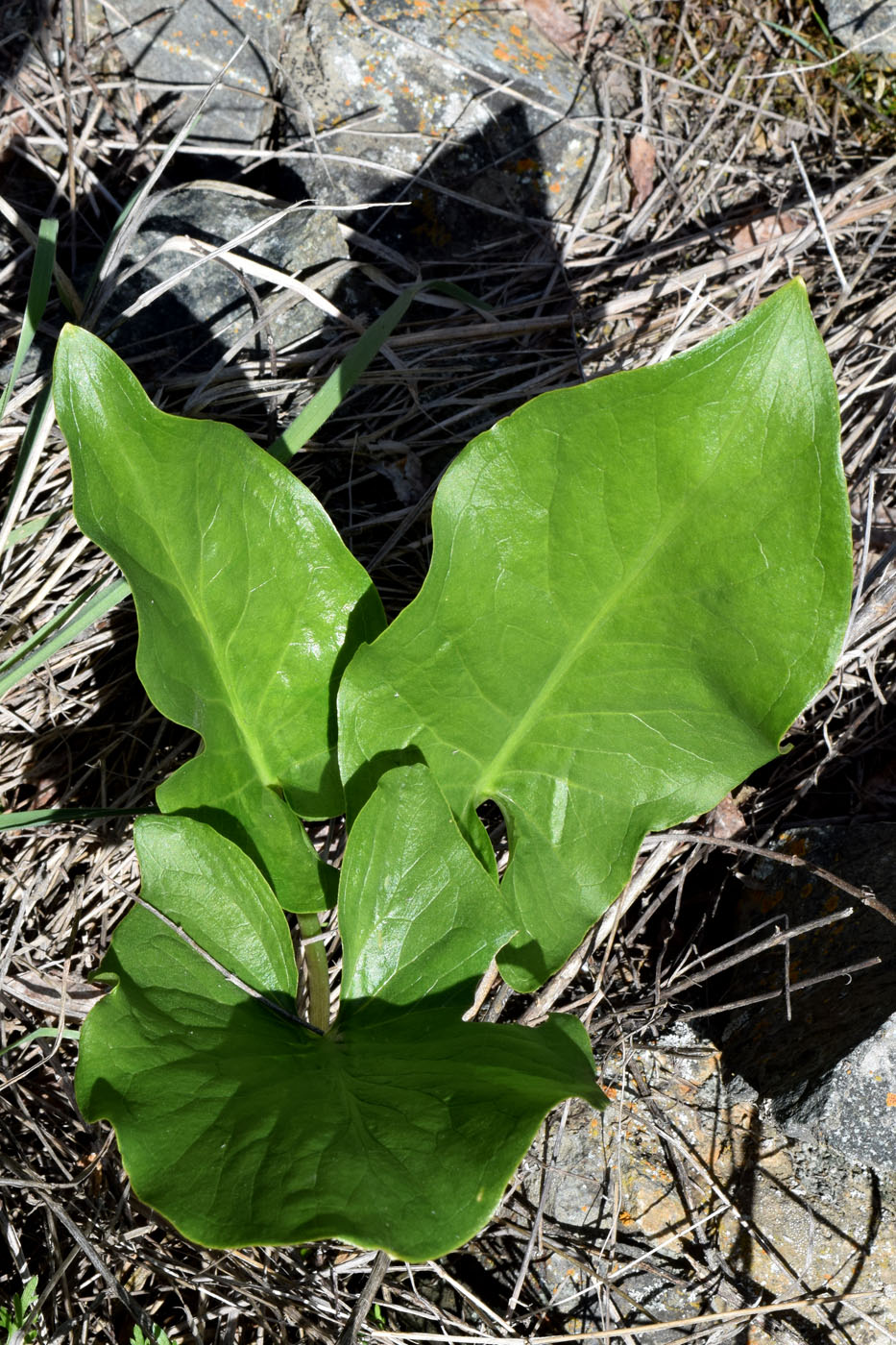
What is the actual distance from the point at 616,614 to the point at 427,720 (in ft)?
0.87

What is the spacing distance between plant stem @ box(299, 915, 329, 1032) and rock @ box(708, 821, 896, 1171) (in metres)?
0.61

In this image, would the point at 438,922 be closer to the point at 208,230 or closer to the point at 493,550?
the point at 493,550

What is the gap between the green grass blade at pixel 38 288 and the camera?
4.84 feet

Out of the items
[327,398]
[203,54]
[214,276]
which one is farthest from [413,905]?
[203,54]

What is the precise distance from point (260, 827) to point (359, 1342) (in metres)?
0.66

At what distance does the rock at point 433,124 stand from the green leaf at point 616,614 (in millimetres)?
1124

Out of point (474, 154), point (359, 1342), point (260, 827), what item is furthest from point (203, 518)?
point (474, 154)

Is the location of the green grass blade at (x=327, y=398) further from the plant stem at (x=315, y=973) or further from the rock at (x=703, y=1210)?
the rock at (x=703, y=1210)

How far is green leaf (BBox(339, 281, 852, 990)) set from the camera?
3.31 ft

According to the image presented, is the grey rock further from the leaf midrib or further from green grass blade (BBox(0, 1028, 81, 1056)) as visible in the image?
green grass blade (BBox(0, 1028, 81, 1056))

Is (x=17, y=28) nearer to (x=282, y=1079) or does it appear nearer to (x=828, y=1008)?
(x=282, y=1079)

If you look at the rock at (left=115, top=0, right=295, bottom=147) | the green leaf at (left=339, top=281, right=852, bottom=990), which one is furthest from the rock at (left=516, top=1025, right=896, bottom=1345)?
the rock at (left=115, top=0, right=295, bottom=147)

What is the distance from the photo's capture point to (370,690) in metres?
1.18

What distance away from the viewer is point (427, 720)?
4.01 ft
